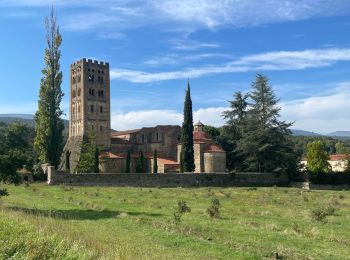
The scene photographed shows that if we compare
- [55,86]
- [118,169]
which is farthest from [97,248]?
[118,169]

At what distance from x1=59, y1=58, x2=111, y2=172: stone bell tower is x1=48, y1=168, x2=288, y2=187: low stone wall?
22.0 m

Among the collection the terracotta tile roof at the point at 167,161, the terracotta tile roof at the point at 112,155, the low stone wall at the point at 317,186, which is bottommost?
the low stone wall at the point at 317,186

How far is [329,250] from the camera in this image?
1369cm

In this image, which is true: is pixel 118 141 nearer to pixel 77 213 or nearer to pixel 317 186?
pixel 317 186

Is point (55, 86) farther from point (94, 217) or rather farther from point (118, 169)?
point (94, 217)

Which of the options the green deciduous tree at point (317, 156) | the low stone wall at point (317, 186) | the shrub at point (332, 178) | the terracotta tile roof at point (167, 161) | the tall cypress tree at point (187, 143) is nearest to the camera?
the low stone wall at point (317, 186)

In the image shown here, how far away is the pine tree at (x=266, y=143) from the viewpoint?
200 feet

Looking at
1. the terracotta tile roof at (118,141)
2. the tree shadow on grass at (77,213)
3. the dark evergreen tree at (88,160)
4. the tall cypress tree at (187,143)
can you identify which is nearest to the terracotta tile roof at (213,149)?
the tall cypress tree at (187,143)

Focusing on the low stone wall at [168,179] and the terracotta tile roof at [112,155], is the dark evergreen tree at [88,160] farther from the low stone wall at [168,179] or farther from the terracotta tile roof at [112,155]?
the low stone wall at [168,179]

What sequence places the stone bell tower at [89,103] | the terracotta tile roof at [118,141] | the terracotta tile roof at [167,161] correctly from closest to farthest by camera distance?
1. the terracotta tile roof at [167,161]
2. the stone bell tower at [89,103]
3. the terracotta tile roof at [118,141]

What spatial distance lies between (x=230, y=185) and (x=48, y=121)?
2292cm

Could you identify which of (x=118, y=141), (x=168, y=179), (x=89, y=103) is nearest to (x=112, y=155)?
(x=118, y=141)

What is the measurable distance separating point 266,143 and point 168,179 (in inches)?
613

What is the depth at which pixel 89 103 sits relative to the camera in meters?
75.1
